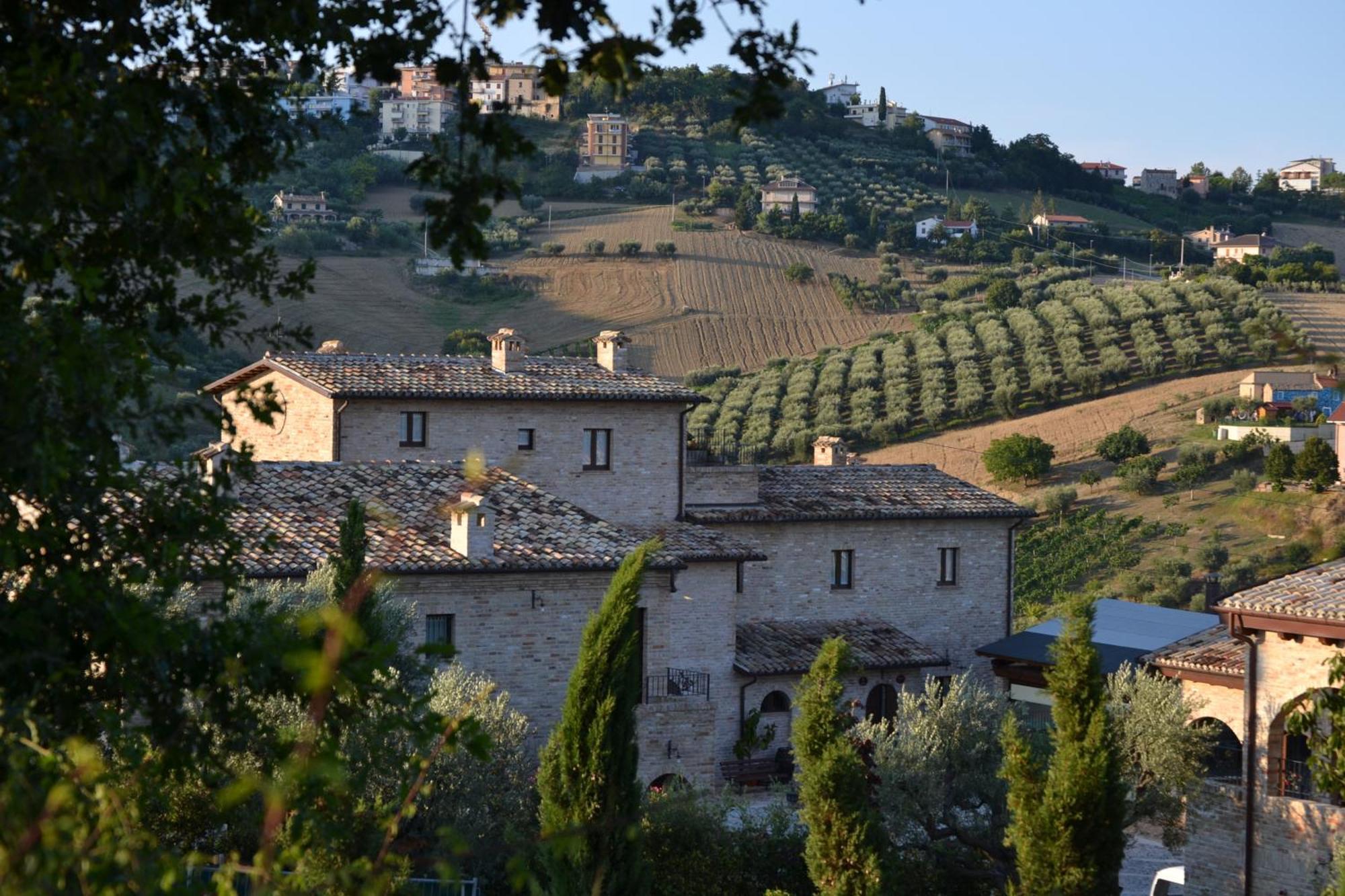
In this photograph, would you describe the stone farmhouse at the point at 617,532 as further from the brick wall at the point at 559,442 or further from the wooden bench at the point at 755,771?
the wooden bench at the point at 755,771

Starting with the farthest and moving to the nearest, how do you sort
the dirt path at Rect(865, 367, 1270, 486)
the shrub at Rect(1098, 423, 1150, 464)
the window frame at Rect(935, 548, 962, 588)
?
the dirt path at Rect(865, 367, 1270, 486)
the shrub at Rect(1098, 423, 1150, 464)
the window frame at Rect(935, 548, 962, 588)

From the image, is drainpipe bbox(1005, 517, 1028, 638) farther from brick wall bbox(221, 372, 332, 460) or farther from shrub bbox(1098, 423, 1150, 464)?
shrub bbox(1098, 423, 1150, 464)

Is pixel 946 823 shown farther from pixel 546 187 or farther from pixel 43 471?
pixel 546 187

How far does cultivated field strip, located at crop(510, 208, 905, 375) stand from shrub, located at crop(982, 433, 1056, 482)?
68.7ft

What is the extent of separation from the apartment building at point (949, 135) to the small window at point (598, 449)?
298 ft

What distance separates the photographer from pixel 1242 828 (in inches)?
653

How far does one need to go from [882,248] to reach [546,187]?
21.5m

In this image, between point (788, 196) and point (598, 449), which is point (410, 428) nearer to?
point (598, 449)

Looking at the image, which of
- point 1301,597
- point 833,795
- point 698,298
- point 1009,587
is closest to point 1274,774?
point 1301,597

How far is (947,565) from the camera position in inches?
1152

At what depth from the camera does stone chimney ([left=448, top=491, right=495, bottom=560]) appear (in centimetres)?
2136

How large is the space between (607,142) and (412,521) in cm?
8501

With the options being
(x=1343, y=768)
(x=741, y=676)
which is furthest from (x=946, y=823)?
(x=1343, y=768)

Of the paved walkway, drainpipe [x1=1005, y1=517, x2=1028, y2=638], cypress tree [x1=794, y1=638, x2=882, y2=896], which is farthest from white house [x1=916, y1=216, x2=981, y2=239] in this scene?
cypress tree [x1=794, y1=638, x2=882, y2=896]
